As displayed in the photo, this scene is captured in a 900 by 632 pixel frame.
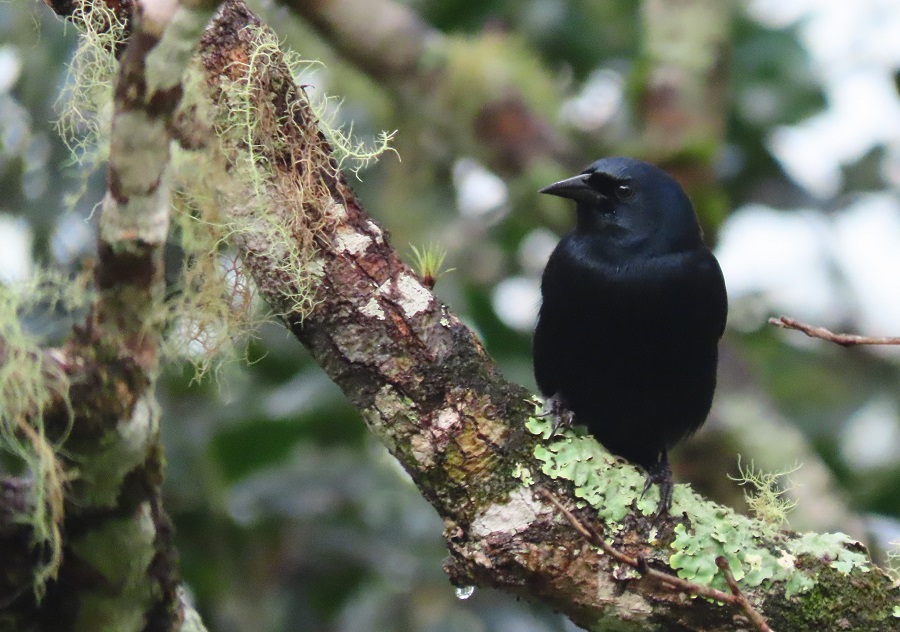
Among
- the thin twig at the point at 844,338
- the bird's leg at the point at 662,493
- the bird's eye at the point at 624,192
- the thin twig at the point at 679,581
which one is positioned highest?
the thin twig at the point at 844,338

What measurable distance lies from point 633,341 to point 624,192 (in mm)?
439

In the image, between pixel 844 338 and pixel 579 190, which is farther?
pixel 579 190

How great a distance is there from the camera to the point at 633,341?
311cm

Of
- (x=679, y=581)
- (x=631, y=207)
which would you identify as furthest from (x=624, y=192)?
(x=679, y=581)

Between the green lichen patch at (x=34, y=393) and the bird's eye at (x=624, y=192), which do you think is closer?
the green lichen patch at (x=34, y=393)

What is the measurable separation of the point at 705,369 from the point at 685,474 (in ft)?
4.25

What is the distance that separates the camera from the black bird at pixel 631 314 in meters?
3.10

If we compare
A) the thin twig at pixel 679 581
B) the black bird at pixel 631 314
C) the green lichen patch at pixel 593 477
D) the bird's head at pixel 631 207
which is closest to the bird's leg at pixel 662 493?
the green lichen patch at pixel 593 477

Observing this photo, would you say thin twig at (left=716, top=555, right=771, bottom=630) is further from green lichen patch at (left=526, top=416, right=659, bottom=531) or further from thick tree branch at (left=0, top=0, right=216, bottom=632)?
thick tree branch at (left=0, top=0, right=216, bottom=632)

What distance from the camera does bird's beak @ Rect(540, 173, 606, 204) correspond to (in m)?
3.26

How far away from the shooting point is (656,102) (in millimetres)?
4949

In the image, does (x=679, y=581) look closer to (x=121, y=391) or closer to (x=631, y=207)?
(x=121, y=391)

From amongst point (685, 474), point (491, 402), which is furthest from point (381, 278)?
point (685, 474)

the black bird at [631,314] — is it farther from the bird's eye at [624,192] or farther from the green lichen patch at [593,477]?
the green lichen patch at [593,477]
